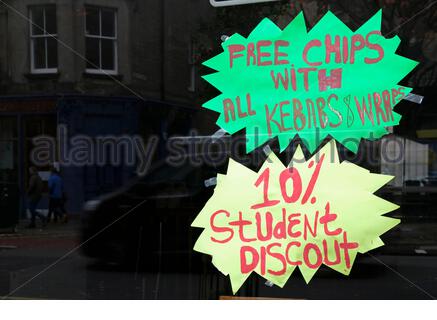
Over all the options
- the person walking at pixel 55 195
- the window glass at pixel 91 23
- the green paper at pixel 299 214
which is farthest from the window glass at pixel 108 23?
the green paper at pixel 299 214

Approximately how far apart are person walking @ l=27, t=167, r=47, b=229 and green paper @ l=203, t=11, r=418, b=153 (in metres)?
0.98

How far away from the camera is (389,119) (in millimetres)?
2451

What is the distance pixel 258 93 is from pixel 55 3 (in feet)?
3.79

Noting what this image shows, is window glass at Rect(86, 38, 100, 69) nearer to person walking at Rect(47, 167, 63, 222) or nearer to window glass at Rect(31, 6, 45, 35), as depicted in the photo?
window glass at Rect(31, 6, 45, 35)

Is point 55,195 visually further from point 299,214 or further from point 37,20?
point 299,214

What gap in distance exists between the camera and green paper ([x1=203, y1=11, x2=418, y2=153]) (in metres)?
2.45

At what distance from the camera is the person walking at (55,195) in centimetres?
252

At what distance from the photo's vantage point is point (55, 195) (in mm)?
2529

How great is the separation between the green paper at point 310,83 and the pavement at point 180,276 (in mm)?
588

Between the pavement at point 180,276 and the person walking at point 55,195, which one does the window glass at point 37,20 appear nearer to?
the person walking at point 55,195

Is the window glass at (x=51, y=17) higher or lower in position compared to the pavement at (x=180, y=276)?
higher

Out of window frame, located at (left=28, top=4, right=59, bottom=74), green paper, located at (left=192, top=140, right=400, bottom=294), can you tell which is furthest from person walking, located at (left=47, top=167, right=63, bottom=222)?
green paper, located at (left=192, top=140, right=400, bottom=294)

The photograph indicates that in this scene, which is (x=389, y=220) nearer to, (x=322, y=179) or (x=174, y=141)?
(x=322, y=179)

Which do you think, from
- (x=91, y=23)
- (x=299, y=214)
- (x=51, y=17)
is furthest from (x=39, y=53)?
(x=299, y=214)
